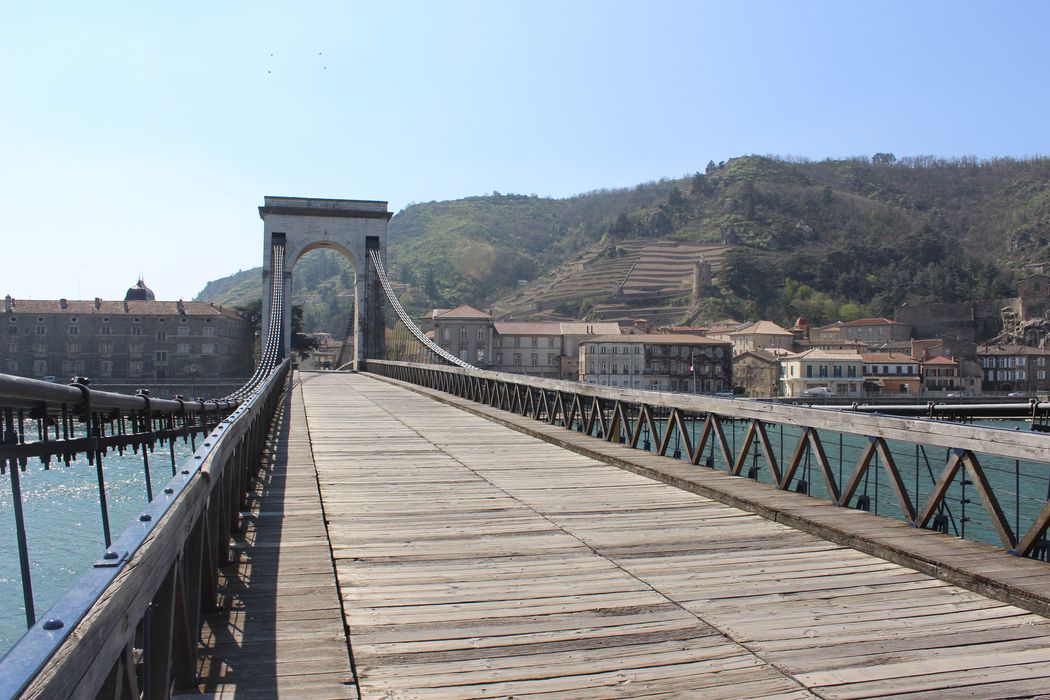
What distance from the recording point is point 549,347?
107 metres

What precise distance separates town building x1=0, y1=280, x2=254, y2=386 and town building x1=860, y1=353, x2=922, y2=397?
64.4m

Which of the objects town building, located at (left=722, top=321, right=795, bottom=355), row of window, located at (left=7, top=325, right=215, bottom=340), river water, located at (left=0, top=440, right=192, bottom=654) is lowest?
river water, located at (left=0, top=440, right=192, bottom=654)

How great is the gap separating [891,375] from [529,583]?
99210mm

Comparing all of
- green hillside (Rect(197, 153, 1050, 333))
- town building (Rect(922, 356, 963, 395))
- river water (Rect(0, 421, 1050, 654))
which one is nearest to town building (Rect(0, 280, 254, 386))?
river water (Rect(0, 421, 1050, 654))

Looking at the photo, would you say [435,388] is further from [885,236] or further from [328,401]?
[885,236]

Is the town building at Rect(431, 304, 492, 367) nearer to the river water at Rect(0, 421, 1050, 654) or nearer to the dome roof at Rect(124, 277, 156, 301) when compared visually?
the dome roof at Rect(124, 277, 156, 301)

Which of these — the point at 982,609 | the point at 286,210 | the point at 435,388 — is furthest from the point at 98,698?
the point at 286,210

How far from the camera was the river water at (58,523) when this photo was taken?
12.7 metres

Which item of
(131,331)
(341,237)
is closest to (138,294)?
(131,331)

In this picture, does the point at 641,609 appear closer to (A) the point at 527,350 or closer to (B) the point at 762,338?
(A) the point at 527,350

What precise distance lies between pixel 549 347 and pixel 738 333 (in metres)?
29.1

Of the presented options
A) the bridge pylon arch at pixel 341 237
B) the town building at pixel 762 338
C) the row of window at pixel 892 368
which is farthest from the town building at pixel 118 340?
the row of window at pixel 892 368

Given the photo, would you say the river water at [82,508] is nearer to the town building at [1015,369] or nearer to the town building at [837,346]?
the town building at [837,346]

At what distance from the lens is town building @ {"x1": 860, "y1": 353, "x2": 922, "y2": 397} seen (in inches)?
3703
